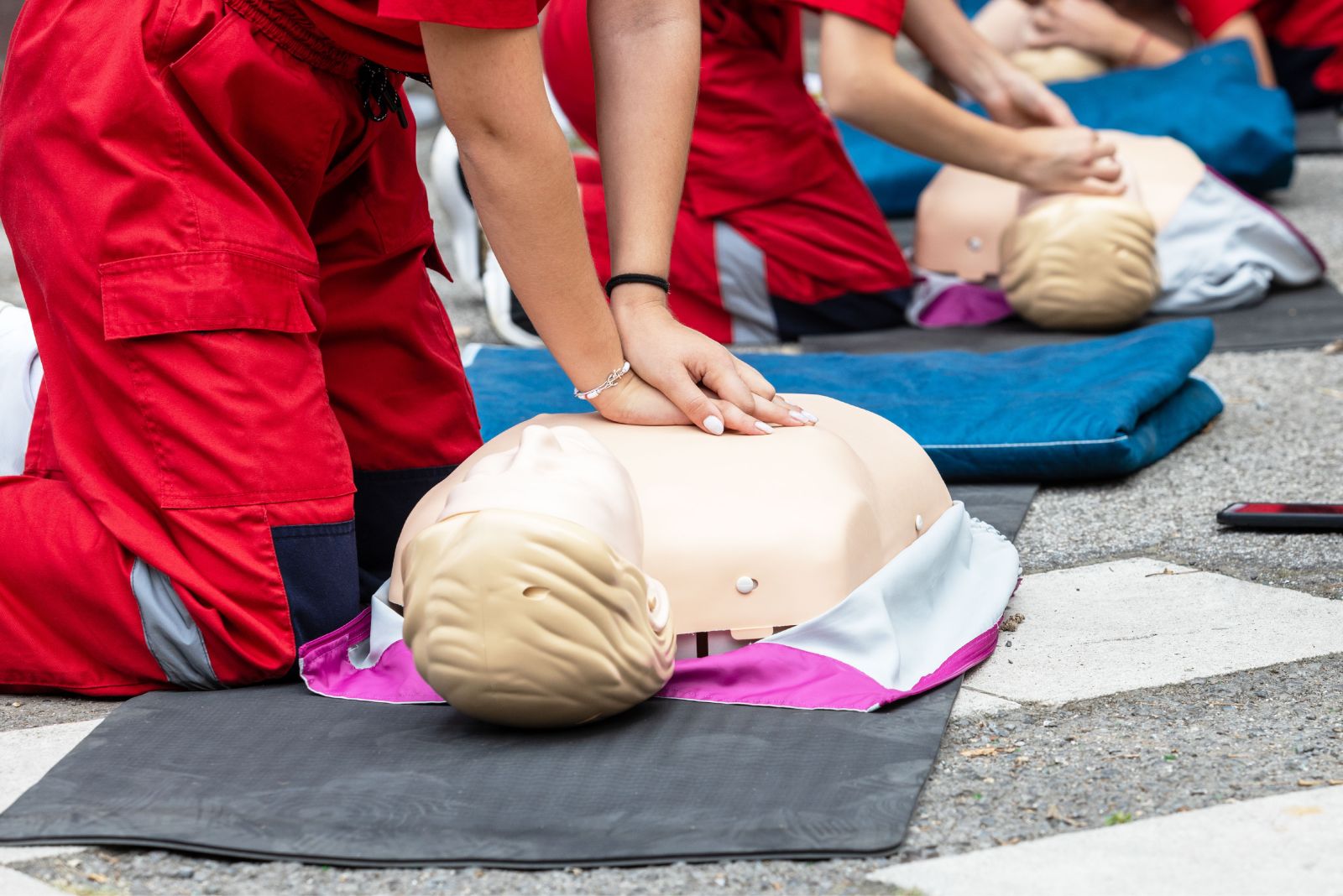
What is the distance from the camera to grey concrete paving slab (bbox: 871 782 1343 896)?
104cm

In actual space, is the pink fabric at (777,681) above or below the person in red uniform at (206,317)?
below

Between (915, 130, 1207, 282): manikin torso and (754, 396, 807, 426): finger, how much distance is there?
1.69 m

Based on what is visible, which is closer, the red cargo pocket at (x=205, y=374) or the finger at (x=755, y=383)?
the red cargo pocket at (x=205, y=374)

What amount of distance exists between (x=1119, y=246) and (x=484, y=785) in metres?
2.15

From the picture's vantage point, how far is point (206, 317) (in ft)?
4.74

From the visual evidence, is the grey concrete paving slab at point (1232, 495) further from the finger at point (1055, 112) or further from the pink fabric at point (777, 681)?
the finger at point (1055, 112)

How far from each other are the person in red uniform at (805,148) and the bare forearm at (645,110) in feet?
4.32

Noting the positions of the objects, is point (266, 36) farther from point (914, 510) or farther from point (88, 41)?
point (914, 510)

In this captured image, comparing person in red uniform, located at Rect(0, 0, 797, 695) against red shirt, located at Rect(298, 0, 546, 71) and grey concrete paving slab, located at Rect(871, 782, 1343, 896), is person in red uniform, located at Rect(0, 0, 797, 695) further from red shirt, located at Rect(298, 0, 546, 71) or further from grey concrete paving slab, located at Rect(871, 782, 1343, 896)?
grey concrete paving slab, located at Rect(871, 782, 1343, 896)

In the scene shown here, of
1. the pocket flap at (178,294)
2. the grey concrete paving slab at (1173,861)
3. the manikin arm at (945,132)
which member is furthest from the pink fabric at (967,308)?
the grey concrete paving slab at (1173,861)

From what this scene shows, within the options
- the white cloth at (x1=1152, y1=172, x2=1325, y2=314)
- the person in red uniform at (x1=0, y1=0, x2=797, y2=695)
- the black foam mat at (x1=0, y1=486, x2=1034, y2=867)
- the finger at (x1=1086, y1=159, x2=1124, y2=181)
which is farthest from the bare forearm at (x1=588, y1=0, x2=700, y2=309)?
the white cloth at (x1=1152, y1=172, x2=1325, y2=314)

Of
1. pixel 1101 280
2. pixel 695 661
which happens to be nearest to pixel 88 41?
pixel 695 661

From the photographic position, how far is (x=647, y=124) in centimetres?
163

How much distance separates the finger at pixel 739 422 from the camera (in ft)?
5.09
